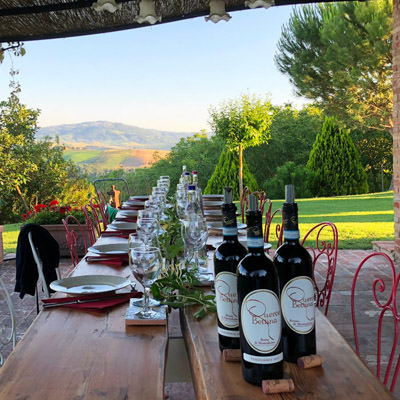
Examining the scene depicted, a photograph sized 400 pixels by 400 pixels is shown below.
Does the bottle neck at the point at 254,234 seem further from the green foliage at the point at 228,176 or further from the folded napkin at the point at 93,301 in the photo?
the green foliage at the point at 228,176

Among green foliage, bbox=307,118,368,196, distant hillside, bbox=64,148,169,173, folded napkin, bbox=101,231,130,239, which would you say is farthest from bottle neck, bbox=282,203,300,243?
distant hillside, bbox=64,148,169,173

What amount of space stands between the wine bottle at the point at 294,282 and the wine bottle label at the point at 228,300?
105mm

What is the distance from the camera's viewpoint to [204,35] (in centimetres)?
2238

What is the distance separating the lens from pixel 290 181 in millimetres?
14195

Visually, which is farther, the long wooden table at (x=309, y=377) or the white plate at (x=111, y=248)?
the white plate at (x=111, y=248)

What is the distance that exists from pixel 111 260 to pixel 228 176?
10.9 metres

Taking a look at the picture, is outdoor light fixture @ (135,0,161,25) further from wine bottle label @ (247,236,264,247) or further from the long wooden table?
wine bottle label @ (247,236,264,247)

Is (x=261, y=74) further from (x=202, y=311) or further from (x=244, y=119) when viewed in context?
(x=202, y=311)

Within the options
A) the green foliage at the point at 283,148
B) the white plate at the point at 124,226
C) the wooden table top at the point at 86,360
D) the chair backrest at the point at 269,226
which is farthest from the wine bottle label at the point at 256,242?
the green foliage at the point at 283,148

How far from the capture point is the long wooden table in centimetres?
99

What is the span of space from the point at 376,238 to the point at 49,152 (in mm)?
7310

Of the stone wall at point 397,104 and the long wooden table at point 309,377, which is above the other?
the stone wall at point 397,104

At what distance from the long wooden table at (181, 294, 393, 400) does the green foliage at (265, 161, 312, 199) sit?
13.0 meters

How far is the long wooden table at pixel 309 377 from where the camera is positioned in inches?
39.1
